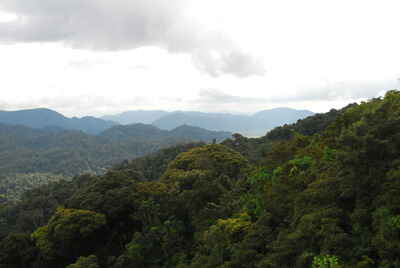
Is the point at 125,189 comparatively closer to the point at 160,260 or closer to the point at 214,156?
the point at 160,260

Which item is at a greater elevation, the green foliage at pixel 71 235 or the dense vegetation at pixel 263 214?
the dense vegetation at pixel 263 214

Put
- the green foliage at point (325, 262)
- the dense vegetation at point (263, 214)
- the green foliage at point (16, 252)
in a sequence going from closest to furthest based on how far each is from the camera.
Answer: the green foliage at point (325, 262) → the dense vegetation at point (263, 214) → the green foliage at point (16, 252)

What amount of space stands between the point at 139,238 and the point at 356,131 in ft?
39.8

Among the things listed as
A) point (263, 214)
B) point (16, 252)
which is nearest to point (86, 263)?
point (16, 252)

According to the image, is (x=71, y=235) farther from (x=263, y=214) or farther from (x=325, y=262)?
(x=325, y=262)

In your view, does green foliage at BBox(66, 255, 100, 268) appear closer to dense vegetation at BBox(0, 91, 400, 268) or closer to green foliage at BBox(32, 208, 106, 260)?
dense vegetation at BBox(0, 91, 400, 268)

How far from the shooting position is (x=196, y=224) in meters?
16.7

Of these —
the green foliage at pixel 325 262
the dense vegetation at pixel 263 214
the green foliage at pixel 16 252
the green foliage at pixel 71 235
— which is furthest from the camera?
the green foliage at pixel 71 235

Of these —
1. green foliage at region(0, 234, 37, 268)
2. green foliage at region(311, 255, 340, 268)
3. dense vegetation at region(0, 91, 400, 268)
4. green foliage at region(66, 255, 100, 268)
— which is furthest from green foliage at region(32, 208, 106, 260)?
green foliage at region(311, 255, 340, 268)

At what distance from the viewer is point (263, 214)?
12.0m

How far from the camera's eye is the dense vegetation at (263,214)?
8242mm

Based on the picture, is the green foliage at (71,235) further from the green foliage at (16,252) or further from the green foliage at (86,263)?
the green foliage at (86,263)

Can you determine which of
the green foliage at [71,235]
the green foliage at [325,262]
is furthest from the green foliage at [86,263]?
the green foliage at [325,262]

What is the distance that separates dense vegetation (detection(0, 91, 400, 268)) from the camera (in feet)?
27.0
